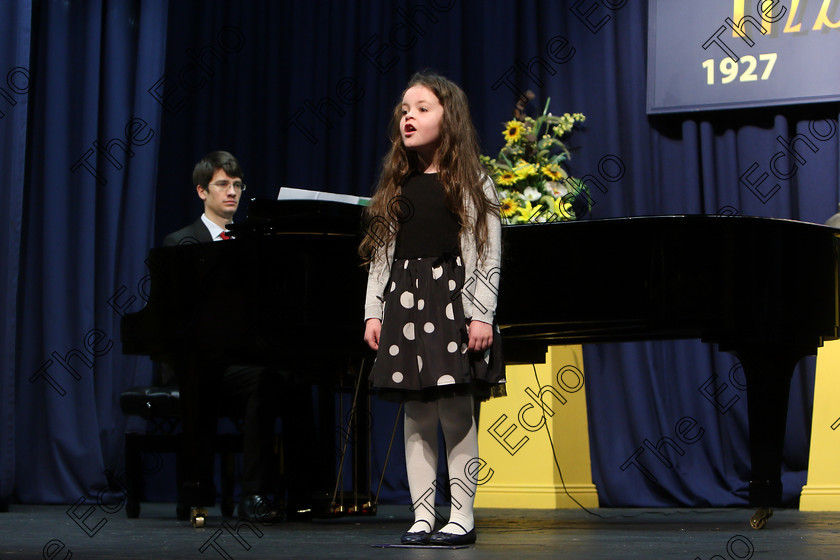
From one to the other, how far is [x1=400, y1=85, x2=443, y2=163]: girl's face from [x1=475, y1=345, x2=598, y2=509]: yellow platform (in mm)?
2178

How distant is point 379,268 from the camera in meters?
2.52

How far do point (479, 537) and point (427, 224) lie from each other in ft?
2.92

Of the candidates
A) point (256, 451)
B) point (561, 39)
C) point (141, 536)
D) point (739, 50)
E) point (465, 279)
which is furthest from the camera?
point (561, 39)

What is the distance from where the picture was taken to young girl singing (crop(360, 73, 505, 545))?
2404mm

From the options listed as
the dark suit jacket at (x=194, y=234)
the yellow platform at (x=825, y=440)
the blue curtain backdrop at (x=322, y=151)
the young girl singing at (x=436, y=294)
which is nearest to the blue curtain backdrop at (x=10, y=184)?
the blue curtain backdrop at (x=322, y=151)

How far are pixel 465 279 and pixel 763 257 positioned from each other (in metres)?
1.07

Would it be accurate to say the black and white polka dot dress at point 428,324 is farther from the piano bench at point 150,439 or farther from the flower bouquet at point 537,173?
the flower bouquet at point 537,173

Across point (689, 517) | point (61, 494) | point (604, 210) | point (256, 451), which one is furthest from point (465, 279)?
point (61, 494)

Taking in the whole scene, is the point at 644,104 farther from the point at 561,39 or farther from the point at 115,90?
the point at 115,90

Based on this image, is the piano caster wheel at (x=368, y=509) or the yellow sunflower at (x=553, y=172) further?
the yellow sunflower at (x=553, y=172)

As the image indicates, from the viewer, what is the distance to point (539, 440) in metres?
4.54

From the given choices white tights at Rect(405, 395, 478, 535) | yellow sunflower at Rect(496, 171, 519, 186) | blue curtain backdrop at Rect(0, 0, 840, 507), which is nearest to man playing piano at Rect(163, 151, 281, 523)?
white tights at Rect(405, 395, 478, 535)

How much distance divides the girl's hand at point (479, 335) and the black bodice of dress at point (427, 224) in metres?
0.20

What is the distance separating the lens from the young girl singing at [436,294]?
2404 millimetres
